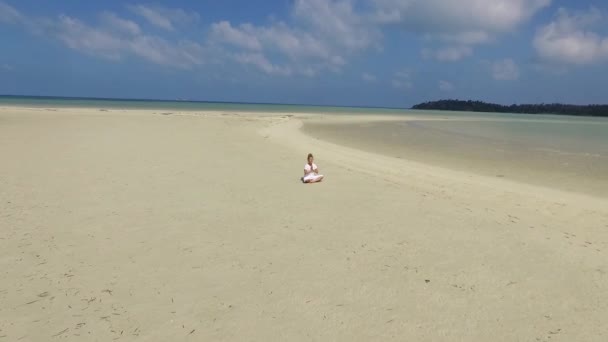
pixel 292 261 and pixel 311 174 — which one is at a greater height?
pixel 311 174

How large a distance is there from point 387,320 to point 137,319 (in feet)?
7.57

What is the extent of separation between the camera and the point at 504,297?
4.15 metres

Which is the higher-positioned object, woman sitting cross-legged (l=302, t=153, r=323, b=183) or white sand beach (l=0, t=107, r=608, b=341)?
woman sitting cross-legged (l=302, t=153, r=323, b=183)

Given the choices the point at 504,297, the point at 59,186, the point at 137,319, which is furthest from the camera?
the point at 59,186

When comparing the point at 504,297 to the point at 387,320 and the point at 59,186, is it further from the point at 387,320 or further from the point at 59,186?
the point at 59,186

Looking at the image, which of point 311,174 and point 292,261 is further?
point 311,174

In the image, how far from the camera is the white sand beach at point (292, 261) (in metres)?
A: 3.64

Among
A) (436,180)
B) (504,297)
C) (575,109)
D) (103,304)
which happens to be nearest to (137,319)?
(103,304)

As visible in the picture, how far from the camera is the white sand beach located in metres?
3.64

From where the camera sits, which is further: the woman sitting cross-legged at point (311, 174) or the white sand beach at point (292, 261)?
the woman sitting cross-legged at point (311, 174)

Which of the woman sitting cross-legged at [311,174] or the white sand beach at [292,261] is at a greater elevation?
the woman sitting cross-legged at [311,174]

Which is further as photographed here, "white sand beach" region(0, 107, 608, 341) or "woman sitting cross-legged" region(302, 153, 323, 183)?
"woman sitting cross-legged" region(302, 153, 323, 183)

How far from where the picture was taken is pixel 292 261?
4.93m

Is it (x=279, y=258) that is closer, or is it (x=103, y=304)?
(x=103, y=304)
